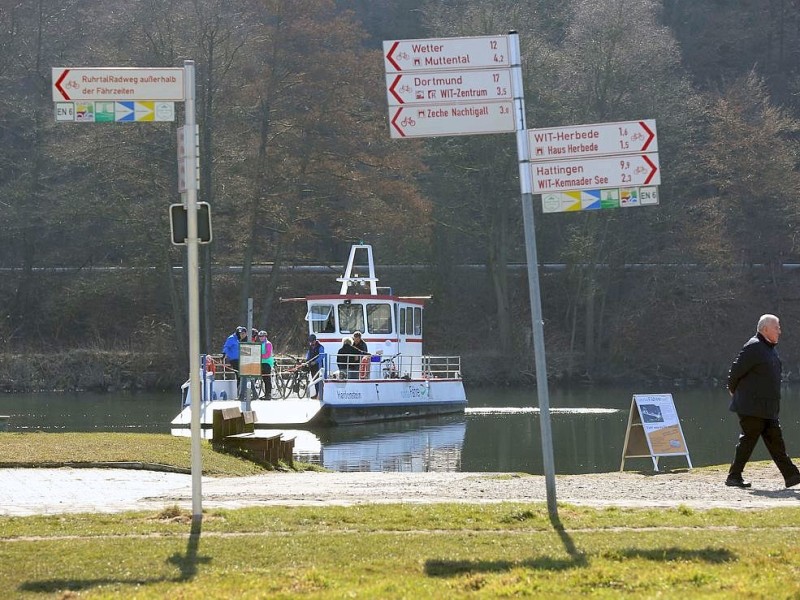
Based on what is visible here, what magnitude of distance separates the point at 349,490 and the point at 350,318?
2281 cm

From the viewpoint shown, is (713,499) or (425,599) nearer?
(425,599)

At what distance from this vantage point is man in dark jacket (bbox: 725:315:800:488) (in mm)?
13383

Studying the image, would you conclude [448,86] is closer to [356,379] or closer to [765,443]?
[765,443]

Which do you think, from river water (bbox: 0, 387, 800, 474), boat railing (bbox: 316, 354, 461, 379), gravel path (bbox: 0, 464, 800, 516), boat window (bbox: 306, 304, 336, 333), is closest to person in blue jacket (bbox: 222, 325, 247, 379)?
river water (bbox: 0, 387, 800, 474)

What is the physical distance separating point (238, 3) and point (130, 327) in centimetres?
1411

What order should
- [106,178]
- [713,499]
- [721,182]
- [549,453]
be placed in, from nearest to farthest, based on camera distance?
[549,453]
[713,499]
[106,178]
[721,182]

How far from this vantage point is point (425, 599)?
23.4ft

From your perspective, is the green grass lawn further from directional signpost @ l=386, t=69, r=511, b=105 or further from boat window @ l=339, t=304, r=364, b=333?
boat window @ l=339, t=304, r=364, b=333

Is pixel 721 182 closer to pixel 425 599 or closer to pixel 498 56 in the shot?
pixel 498 56

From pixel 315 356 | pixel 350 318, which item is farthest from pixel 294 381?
pixel 350 318

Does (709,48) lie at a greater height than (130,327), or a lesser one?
greater

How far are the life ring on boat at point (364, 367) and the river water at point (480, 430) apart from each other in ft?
4.97

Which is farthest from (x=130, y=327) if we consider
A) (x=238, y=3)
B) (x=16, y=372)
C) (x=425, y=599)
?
(x=425, y=599)

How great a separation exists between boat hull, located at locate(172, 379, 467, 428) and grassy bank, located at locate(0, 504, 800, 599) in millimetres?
18169
